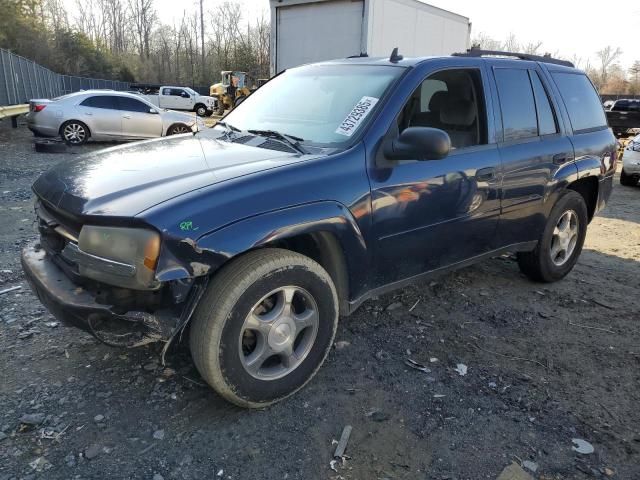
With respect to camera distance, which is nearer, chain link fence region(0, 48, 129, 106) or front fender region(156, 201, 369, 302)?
front fender region(156, 201, 369, 302)

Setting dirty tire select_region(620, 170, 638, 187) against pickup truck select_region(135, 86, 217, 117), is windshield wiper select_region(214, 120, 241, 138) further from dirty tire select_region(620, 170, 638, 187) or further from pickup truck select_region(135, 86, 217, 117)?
pickup truck select_region(135, 86, 217, 117)

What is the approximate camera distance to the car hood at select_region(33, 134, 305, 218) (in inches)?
94.7

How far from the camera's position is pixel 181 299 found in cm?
232

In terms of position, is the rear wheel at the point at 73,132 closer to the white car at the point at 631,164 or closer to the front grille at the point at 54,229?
the front grille at the point at 54,229

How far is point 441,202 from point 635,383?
5.30ft

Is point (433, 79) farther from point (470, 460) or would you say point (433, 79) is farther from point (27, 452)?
point (27, 452)

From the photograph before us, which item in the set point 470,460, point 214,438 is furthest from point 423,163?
point 214,438

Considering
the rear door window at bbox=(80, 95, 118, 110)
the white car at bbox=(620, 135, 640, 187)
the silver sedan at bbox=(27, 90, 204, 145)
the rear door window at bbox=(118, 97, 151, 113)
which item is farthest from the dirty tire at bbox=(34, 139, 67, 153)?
the white car at bbox=(620, 135, 640, 187)

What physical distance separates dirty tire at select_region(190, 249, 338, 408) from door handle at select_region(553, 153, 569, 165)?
2.43 meters

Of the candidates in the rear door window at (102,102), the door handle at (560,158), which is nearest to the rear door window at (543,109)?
the door handle at (560,158)

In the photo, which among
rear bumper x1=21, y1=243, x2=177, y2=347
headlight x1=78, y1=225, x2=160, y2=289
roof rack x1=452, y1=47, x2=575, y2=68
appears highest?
roof rack x1=452, y1=47, x2=575, y2=68

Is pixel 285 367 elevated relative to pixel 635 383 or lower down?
elevated

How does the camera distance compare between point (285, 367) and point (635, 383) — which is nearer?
point (285, 367)

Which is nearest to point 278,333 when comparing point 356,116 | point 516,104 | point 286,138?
point 286,138
